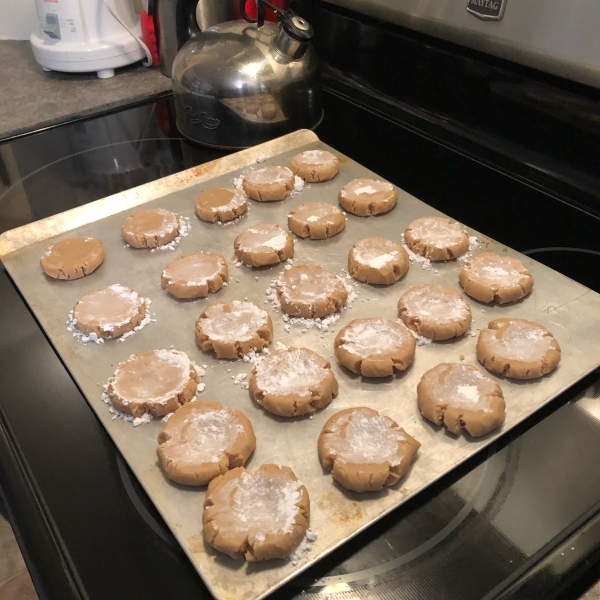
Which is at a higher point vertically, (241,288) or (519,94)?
(519,94)

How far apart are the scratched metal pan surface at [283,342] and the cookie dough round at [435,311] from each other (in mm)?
25

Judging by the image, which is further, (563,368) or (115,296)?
(115,296)

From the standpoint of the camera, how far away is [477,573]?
0.61m

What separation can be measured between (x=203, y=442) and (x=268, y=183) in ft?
2.21

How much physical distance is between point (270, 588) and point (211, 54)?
1136 millimetres

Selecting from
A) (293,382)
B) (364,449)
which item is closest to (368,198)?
(293,382)

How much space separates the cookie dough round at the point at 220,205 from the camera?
3.88 feet

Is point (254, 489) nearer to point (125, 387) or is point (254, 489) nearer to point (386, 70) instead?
point (125, 387)

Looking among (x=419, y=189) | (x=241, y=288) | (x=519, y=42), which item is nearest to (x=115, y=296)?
(x=241, y=288)

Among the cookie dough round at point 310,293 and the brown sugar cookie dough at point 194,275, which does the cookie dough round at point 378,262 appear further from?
the brown sugar cookie dough at point 194,275

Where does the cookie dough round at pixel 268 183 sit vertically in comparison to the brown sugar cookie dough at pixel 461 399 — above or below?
below

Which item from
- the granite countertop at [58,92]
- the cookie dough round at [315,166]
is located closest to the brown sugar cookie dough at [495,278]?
the cookie dough round at [315,166]

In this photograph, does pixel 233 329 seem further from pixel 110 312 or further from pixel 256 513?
pixel 256 513

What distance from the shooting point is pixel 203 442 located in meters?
Answer: 0.74
